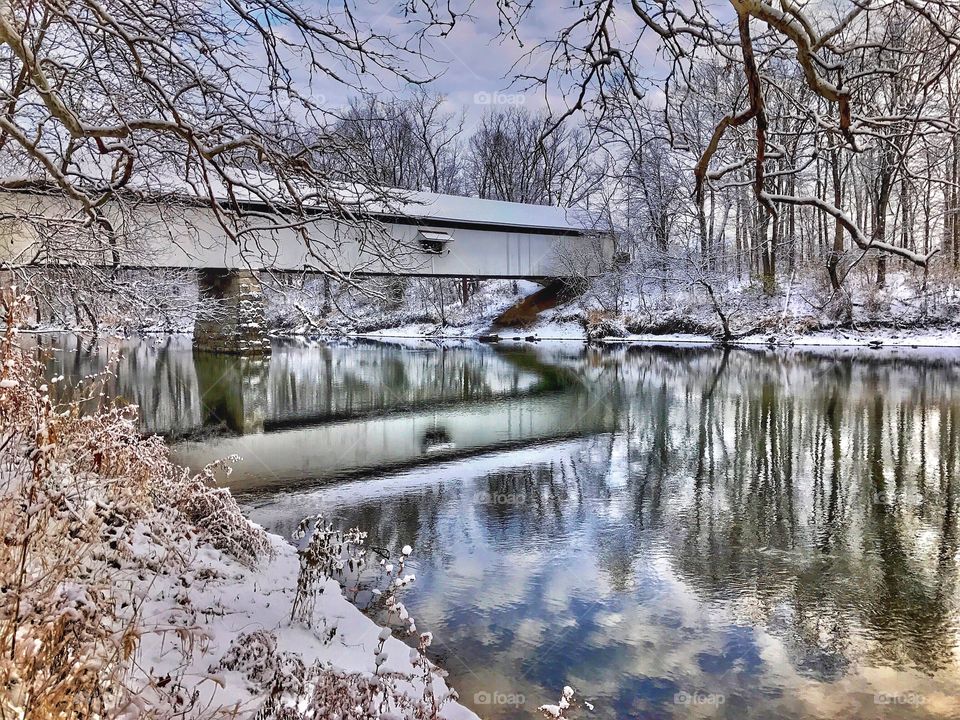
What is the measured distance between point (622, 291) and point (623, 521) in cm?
2897

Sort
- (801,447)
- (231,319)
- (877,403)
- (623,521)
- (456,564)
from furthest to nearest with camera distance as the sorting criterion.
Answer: (231,319), (877,403), (801,447), (623,521), (456,564)

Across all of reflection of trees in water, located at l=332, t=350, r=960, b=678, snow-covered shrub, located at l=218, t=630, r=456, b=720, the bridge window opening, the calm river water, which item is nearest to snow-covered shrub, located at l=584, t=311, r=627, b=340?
the bridge window opening

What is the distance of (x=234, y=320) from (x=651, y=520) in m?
26.0

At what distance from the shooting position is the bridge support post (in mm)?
29328

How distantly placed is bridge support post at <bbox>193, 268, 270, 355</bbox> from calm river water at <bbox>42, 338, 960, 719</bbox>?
11735 mm

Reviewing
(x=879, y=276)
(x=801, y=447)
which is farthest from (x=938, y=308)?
(x=801, y=447)

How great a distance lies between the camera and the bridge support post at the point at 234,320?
2933 centimetres

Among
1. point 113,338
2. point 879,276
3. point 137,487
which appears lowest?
point 137,487

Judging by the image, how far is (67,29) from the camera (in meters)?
5.17

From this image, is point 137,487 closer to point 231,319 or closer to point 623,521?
point 623,521

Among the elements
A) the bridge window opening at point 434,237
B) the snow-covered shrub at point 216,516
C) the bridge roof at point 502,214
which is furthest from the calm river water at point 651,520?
the bridge roof at point 502,214

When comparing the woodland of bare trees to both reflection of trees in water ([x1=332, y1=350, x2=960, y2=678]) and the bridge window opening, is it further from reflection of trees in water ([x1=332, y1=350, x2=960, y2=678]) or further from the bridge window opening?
the bridge window opening

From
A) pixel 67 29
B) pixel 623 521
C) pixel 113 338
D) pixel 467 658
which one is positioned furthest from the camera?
pixel 623 521

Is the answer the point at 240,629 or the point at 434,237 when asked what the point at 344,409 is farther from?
the point at 434,237
